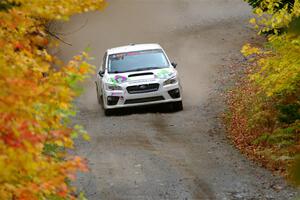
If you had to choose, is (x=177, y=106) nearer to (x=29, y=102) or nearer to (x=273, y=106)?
(x=273, y=106)

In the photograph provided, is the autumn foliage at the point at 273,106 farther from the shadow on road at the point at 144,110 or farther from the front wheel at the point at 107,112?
the front wheel at the point at 107,112

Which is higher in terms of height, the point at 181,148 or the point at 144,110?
the point at 181,148

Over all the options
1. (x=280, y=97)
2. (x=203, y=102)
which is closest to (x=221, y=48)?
(x=203, y=102)

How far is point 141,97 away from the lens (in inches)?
757

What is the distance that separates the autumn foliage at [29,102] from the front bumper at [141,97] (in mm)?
12283

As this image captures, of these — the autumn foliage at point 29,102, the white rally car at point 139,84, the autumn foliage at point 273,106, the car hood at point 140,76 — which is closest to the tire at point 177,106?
the white rally car at point 139,84

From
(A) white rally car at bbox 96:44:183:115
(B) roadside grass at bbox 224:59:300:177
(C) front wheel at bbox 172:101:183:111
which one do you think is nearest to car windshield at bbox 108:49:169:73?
(A) white rally car at bbox 96:44:183:115

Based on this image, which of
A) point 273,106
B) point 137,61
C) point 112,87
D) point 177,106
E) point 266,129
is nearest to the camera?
point 266,129

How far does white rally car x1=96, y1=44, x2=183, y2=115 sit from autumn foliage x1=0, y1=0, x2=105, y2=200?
40.4 feet

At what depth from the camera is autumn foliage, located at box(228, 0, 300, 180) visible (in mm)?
12945

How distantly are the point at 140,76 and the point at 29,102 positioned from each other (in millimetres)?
14027

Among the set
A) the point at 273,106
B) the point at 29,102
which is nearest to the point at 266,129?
the point at 273,106

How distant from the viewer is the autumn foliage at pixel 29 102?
5.12 meters

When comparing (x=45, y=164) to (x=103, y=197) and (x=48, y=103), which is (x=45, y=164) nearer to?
(x=48, y=103)
